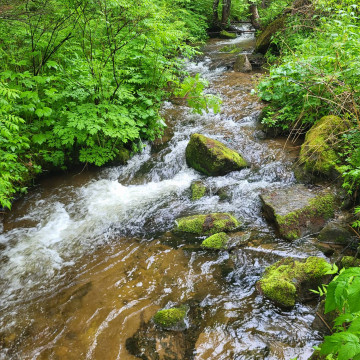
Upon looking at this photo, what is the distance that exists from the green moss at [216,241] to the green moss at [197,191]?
4.96 feet

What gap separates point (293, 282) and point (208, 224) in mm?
1861

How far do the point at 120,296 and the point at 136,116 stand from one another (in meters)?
4.60

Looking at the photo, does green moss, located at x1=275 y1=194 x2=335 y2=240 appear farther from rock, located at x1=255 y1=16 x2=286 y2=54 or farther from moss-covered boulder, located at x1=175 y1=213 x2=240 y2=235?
rock, located at x1=255 y1=16 x2=286 y2=54

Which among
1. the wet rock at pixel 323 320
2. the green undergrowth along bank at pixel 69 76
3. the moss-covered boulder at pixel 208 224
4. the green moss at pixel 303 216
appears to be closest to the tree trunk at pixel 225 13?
the green undergrowth along bank at pixel 69 76

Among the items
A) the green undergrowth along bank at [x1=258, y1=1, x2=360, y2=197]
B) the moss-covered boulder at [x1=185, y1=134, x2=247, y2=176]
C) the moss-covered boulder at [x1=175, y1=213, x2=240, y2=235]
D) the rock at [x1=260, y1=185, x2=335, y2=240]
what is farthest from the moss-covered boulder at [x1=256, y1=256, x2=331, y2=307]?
the moss-covered boulder at [x1=185, y1=134, x2=247, y2=176]

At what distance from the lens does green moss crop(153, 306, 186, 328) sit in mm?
3421

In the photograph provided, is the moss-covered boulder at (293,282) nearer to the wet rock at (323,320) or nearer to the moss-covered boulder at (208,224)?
the wet rock at (323,320)

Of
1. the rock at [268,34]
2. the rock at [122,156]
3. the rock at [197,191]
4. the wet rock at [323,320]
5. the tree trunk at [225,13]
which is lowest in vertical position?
the wet rock at [323,320]

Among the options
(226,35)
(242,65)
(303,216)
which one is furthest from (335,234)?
(226,35)

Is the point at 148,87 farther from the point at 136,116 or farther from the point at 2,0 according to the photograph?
the point at 2,0

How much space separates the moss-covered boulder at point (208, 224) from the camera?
5.08 meters

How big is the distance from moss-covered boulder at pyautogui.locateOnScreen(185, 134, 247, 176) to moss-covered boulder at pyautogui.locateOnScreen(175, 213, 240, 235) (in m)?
1.64

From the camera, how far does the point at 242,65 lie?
1239cm

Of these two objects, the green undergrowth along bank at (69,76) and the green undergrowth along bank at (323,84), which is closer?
the green undergrowth along bank at (323,84)
